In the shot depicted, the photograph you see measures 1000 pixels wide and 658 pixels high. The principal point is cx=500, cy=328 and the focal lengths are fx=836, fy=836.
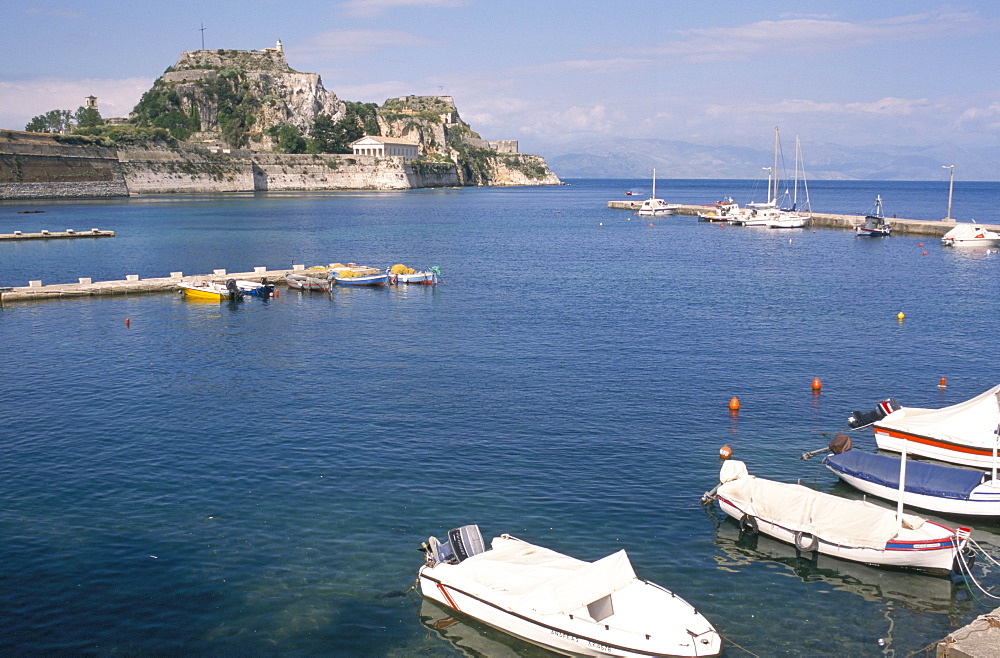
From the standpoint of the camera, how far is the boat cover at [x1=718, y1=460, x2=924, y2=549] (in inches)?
718

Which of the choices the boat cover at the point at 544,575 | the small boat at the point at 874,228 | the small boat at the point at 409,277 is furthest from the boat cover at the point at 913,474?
the small boat at the point at 874,228

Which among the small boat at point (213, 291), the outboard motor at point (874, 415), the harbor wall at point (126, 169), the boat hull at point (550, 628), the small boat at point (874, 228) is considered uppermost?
the harbor wall at point (126, 169)

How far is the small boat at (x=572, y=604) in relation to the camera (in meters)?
14.0

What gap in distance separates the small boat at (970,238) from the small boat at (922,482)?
231 feet

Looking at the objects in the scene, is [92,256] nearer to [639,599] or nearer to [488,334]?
[488,334]

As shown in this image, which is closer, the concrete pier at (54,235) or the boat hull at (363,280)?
the boat hull at (363,280)

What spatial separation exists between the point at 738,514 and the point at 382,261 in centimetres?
5651

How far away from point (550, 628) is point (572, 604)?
67 centimetres

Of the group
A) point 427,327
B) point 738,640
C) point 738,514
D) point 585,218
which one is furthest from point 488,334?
point 585,218

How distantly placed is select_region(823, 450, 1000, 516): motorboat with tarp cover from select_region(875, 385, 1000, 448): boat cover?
1607mm

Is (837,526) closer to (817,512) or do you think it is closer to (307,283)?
(817,512)

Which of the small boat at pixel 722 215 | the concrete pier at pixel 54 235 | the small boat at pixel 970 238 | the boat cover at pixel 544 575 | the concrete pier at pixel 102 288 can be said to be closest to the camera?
the boat cover at pixel 544 575

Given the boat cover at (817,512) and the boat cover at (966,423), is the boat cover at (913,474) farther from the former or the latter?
the boat cover at (817,512)

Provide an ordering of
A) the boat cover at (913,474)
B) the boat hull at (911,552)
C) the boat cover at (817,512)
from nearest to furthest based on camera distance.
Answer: the boat hull at (911,552) → the boat cover at (817,512) → the boat cover at (913,474)
